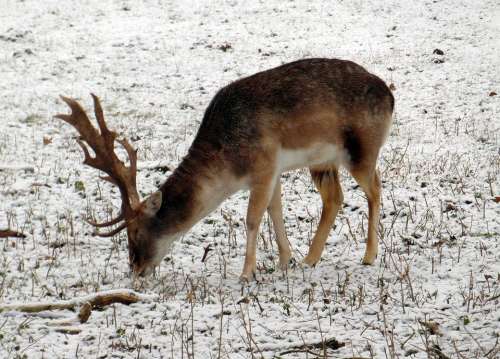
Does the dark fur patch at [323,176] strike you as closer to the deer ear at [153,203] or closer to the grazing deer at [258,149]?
the grazing deer at [258,149]

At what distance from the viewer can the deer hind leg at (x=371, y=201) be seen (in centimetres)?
713

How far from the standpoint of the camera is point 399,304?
5.14m

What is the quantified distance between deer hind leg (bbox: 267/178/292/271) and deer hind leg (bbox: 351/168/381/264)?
0.83m

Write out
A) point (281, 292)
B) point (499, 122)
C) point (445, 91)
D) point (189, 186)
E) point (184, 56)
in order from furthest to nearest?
point (184, 56) → point (445, 91) → point (499, 122) → point (189, 186) → point (281, 292)

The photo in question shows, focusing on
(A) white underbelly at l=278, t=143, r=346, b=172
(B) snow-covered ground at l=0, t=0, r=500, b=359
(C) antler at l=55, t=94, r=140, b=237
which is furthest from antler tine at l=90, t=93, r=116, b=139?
(A) white underbelly at l=278, t=143, r=346, b=172

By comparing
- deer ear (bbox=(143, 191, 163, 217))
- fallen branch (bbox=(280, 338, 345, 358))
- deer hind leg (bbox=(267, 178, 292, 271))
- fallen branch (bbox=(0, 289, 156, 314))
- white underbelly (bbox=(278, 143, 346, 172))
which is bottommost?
fallen branch (bbox=(280, 338, 345, 358))

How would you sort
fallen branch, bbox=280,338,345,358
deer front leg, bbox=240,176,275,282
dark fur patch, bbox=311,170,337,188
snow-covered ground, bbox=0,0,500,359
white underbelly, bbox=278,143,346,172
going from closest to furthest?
fallen branch, bbox=280,338,345,358 → snow-covered ground, bbox=0,0,500,359 → deer front leg, bbox=240,176,275,282 → white underbelly, bbox=278,143,346,172 → dark fur patch, bbox=311,170,337,188

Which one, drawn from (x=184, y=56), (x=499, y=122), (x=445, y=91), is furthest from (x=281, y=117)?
(x=184, y=56)

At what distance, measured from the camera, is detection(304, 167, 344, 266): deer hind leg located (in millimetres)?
7301

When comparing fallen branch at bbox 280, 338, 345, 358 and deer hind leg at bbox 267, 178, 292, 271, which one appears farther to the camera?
deer hind leg at bbox 267, 178, 292, 271

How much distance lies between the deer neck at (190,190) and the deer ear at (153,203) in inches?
2.4

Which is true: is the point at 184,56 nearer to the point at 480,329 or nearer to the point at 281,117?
the point at 281,117

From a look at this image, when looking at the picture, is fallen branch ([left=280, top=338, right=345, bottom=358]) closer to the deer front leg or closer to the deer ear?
the deer front leg

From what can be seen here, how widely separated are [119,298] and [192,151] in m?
2.05
